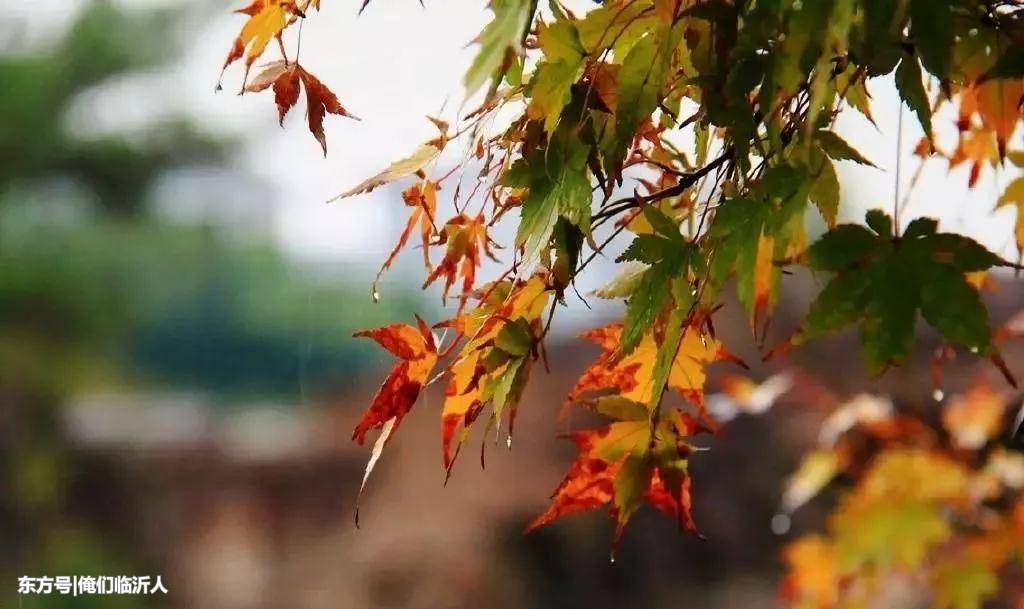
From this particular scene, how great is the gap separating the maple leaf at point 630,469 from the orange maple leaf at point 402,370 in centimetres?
10

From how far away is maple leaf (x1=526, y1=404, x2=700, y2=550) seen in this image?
1.49 feet

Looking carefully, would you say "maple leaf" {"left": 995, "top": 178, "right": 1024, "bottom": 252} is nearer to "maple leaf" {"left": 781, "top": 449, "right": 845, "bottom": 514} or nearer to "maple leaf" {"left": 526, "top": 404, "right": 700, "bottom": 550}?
"maple leaf" {"left": 526, "top": 404, "right": 700, "bottom": 550}

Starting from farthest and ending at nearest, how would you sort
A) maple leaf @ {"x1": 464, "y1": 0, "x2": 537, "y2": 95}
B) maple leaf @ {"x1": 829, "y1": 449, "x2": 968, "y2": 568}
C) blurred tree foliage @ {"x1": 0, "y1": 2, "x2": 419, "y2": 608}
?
blurred tree foliage @ {"x1": 0, "y1": 2, "x2": 419, "y2": 608} < maple leaf @ {"x1": 829, "y1": 449, "x2": 968, "y2": 568} < maple leaf @ {"x1": 464, "y1": 0, "x2": 537, "y2": 95}

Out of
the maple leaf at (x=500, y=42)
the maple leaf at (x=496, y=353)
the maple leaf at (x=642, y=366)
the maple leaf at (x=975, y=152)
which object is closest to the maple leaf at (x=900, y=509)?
the maple leaf at (x=975, y=152)

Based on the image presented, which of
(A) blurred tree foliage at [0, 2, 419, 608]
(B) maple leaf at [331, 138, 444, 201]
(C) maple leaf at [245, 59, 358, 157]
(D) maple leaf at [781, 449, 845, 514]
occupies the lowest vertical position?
(B) maple leaf at [331, 138, 444, 201]

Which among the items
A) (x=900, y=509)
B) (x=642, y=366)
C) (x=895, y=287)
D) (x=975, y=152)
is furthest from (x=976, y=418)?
(x=895, y=287)

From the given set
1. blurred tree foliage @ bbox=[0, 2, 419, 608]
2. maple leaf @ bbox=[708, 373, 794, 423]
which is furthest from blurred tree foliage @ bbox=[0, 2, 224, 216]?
maple leaf @ bbox=[708, 373, 794, 423]

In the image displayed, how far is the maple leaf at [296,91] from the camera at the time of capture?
50cm

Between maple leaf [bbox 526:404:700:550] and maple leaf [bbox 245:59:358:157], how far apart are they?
212mm

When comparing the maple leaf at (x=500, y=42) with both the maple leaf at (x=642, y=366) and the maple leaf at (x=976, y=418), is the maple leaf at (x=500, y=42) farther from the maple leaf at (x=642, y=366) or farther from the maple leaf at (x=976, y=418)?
the maple leaf at (x=976, y=418)

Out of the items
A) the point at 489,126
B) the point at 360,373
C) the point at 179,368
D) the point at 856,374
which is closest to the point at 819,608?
the point at 856,374

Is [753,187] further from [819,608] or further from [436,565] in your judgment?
[436,565]

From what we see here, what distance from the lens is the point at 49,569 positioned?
155 cm

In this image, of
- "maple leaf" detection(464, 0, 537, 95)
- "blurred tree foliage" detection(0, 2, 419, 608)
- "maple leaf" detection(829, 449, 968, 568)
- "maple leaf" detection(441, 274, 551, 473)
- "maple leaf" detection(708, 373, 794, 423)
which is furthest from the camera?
"blurred tree foliage" detection(0, 2, 419, 608)
